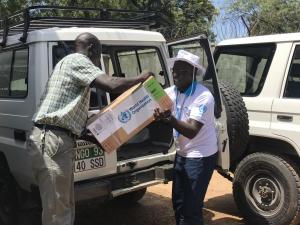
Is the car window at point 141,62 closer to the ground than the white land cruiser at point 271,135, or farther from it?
farther from it

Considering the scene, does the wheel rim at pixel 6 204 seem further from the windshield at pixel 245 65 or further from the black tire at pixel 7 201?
the windshield at pixel 245 65

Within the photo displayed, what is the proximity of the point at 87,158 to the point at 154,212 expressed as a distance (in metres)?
1.95

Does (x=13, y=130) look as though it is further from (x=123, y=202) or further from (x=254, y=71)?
(x=254, y=71)

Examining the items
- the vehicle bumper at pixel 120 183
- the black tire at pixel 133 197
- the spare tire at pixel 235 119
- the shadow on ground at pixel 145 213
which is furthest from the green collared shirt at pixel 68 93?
the black tire at pixel 133 197

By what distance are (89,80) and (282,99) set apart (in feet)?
8.12

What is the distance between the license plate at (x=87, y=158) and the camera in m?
4.59

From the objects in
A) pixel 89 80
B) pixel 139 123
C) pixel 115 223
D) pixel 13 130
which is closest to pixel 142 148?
pixel 115 223

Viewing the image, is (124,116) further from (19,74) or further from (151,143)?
(151,143)

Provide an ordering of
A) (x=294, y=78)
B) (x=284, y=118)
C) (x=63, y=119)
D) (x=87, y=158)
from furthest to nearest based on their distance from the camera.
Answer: (x=294, y=78) → (x=284, y=118) → (x=87, y=158) → (x=63, y=119)

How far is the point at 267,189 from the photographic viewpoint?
5.50 m

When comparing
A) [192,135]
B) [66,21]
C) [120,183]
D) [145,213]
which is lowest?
[145,213]

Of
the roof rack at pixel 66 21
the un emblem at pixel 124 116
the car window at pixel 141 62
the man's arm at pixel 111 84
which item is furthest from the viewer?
the car window at pixel 141 62

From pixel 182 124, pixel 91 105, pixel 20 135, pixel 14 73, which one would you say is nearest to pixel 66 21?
pixel 14 73

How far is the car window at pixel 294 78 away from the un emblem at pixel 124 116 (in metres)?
2.16
